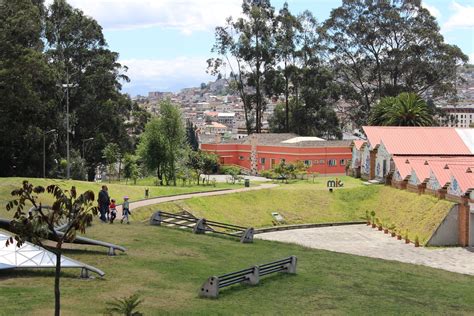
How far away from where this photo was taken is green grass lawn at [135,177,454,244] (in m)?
38.5

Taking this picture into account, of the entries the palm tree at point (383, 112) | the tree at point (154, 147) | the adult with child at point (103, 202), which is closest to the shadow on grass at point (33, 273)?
the adult with child at point (103, 202)

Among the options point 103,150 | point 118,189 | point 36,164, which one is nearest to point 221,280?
point 118,189

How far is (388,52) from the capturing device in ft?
244

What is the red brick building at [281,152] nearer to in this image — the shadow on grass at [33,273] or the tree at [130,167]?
the tree at [130,167]

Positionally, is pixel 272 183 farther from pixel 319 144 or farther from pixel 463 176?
pixel 463 176

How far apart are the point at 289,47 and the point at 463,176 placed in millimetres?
40639

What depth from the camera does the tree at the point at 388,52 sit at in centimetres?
7250

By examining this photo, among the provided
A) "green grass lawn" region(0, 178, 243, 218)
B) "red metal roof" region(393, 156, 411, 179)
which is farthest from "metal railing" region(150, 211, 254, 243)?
"red metal roof" region(393, 156, 411, 179)

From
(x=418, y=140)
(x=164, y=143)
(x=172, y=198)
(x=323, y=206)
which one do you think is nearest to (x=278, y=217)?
(x=323, y=206)

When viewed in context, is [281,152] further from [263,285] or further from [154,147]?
[263,285]

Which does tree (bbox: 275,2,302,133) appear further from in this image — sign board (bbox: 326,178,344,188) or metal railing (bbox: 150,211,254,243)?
metal railing (bbox: 150,211,254,243)

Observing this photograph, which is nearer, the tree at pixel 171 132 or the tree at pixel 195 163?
the tree at pixel 171 132

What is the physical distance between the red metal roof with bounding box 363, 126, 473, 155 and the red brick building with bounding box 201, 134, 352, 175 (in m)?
9.68

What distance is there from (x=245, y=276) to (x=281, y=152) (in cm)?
4676
